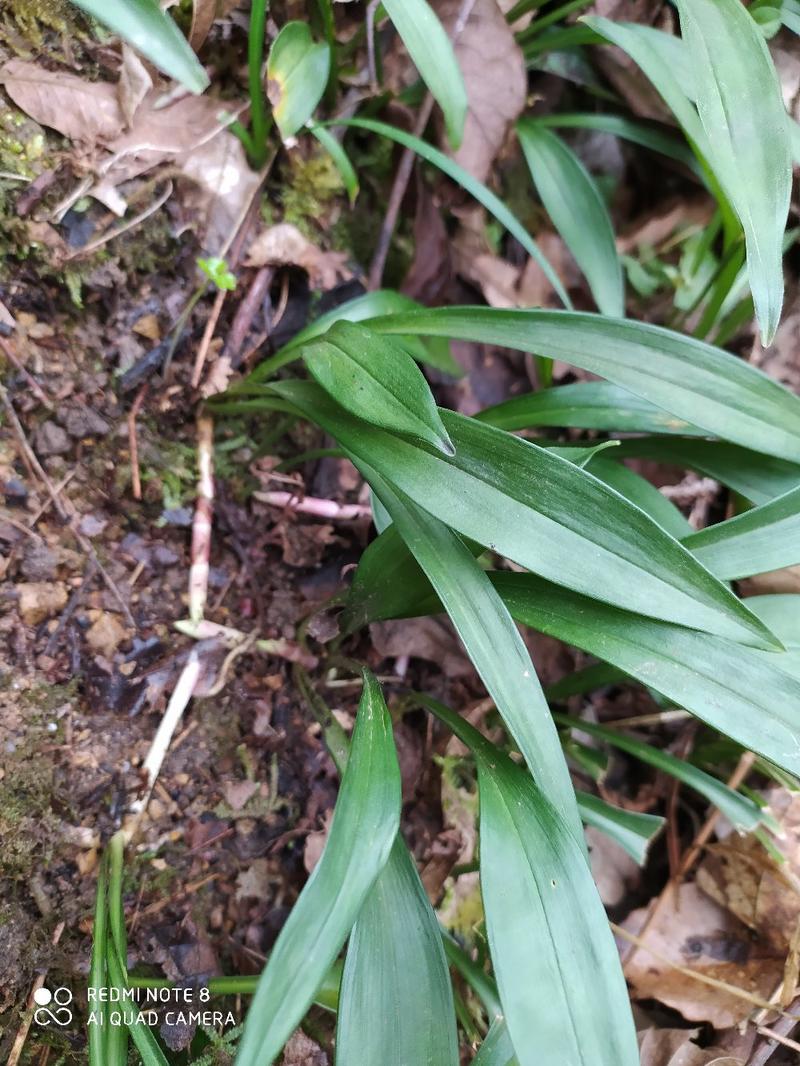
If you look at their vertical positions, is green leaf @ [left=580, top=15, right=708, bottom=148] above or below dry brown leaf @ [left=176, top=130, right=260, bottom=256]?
above

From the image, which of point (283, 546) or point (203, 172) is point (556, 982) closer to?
point (283, 546)

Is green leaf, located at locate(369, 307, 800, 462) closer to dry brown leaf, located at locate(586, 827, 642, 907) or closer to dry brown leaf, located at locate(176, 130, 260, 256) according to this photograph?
dry brown leaf, located at locate(176, 130, 260, 256)

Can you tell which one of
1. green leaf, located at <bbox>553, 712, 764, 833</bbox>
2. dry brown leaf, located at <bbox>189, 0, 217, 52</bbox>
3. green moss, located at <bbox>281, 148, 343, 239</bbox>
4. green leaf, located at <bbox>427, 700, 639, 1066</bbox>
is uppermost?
dry brown leaf, located at <bbox>189, 0, 217, 52</bbox>

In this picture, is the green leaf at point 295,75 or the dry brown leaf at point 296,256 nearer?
the green leaf at point 295,75

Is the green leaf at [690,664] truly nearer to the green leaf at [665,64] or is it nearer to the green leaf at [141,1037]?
the green leaf at [141,1037]

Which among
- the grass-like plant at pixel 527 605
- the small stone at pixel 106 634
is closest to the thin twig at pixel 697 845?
the grass-like plant at pixel 527 605

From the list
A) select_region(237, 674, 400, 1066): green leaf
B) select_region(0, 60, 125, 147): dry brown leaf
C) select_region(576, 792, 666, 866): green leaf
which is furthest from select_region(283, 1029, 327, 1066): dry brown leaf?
select_region(0, 60, 125, 147): dry brown leaf

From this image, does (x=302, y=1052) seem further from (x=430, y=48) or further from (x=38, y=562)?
(x=430, y=48)
